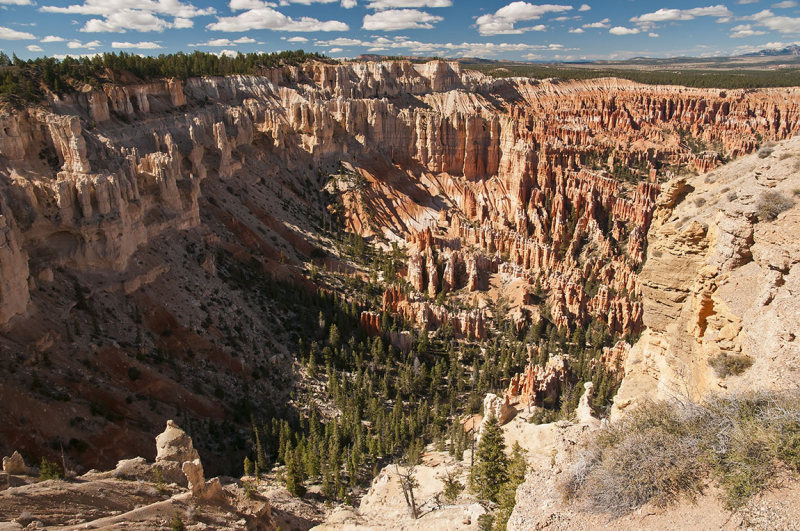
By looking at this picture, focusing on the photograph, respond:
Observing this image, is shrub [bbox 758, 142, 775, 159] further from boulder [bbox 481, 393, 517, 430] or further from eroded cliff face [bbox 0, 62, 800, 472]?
boulder [bbox 481, 393, 517, 430]

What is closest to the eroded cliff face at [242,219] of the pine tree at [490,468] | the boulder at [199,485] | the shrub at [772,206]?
the shrub at [772,206]

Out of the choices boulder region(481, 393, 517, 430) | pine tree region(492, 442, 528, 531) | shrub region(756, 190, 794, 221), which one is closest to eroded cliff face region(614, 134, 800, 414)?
shrub region(756, 190, 794, 221)

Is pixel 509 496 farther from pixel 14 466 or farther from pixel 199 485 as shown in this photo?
pixel 14 466

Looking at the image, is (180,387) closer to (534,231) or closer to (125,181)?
(125,181)

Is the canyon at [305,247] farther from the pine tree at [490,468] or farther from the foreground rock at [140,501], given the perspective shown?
the foreground rock at [140,501]

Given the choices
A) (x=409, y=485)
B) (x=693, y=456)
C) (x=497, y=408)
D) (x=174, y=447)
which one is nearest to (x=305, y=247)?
(x=497, y=408)

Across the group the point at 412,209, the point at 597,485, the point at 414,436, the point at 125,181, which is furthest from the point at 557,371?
the point at 412,209
